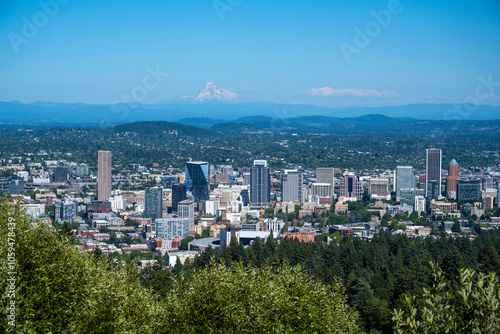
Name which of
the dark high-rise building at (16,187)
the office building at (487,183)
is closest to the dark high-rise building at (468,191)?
the office building at (487,183)

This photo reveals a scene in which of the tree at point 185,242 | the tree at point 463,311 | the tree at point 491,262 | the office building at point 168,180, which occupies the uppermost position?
the tree at point 463,311

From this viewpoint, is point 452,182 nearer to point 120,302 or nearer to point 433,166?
point 433,166

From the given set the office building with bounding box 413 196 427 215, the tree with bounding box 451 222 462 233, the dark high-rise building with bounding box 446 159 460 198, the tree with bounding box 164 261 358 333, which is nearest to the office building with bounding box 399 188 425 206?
the office building with bounding box 413 196 427 215

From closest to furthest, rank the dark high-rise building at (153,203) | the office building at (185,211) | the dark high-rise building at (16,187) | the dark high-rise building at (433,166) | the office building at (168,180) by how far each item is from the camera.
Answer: the office building at (185,211)
the dark high-rise building at (153,203)
the dark high-rise building at (16,187)
the dark high-rise building at (433,166)
the office building at (168,180)

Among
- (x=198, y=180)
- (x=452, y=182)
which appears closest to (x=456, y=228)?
(x=452, y=182)

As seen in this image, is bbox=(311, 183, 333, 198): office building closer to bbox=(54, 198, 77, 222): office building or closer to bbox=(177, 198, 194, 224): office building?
bbox=(177, 198, 194, 224): office building

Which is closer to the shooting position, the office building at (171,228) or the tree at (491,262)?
the tree at (491,262)

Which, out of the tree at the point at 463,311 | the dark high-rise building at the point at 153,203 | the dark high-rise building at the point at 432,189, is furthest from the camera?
the dark high-rise building at the point at 432,189

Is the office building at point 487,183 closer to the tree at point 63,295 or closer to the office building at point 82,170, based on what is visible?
the office building at point 82,170
